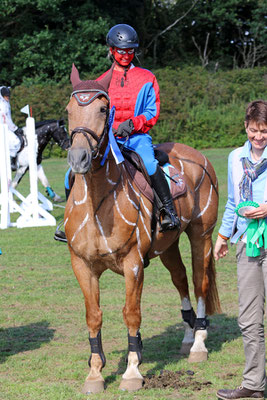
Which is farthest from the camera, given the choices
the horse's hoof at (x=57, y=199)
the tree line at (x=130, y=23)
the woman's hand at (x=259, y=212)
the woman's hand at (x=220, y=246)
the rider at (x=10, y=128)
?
the tree line at (x=130, y=23)

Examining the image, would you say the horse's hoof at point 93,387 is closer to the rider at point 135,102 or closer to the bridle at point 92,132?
the rider at point 135,102

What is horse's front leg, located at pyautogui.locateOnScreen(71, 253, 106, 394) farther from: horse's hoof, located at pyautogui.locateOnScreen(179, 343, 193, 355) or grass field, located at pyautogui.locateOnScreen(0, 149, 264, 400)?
horse's hoof, located at pyautogui.locateOnScreen(179, 343, 193, 355)

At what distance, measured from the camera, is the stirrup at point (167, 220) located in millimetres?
5996

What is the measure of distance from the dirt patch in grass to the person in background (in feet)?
1.68

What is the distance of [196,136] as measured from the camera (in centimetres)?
3123

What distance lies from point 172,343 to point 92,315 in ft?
5.13

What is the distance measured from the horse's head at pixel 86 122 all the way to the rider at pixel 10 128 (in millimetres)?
9522

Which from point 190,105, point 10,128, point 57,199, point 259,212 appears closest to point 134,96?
point 259,212

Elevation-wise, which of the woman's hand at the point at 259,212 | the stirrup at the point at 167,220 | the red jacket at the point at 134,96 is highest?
the red jacket at the point at 134,96

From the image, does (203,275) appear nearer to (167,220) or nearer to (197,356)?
(197,356)

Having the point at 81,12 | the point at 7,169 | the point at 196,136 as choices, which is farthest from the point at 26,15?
the point at 7,169

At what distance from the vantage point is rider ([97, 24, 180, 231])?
19.4ft

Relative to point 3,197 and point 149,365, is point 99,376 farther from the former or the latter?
point 3,197

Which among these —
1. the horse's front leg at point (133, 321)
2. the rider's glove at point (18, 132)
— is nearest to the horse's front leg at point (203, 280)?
the horse's front leg at point (133, 321)
